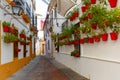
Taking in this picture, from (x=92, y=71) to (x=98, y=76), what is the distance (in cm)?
85

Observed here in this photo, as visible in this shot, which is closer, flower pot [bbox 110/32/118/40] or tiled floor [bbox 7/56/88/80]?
flower pot [bbox 110/32/118/40]

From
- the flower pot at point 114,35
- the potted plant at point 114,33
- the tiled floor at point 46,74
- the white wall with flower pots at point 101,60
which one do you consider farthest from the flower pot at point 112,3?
the tiled floor at point 46,74

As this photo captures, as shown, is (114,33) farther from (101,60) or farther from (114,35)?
(101,60)

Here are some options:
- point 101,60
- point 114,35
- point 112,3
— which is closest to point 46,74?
point 101,60

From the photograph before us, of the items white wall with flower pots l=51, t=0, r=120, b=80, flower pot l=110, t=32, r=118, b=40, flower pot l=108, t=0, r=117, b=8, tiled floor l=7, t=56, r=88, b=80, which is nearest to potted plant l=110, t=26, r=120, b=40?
flower pot l=110, t=32, r=118, b=40

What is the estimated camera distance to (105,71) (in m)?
8.61

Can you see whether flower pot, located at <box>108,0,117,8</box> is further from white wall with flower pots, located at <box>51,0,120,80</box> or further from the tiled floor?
the tiled floor

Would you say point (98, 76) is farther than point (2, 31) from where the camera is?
No

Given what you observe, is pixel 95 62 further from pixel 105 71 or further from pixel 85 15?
pixel 85 15

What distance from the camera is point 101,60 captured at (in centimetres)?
907

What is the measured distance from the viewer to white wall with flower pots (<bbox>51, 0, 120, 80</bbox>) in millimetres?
7743

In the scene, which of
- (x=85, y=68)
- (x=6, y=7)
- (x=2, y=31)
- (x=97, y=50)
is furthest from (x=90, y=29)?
(x=6, y=7)

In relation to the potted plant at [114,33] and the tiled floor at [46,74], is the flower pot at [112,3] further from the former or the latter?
the tiled floor at [46,74]

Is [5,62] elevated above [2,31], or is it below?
below
